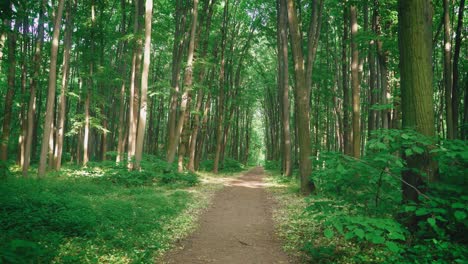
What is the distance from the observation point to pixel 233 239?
266 inches

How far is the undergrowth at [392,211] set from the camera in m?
3.64

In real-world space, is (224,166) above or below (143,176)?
below

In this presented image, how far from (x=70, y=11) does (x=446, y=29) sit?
16.9 metres

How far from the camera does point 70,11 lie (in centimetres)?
1642

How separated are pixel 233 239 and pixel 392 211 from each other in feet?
10.8

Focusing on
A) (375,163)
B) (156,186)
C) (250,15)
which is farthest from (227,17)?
(375,163)

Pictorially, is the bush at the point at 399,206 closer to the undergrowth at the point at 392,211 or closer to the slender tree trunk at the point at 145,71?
the undergrowth at the point at 392,211

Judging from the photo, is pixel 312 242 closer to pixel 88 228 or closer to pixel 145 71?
pixel 88 228

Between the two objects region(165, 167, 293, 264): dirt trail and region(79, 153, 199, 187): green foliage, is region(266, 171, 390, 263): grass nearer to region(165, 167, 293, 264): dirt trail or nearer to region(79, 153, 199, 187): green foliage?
A: region(165, 167, 293, 264): dirt trail

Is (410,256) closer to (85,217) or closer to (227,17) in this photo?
(85,217)

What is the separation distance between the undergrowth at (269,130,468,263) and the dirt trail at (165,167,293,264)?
633mm

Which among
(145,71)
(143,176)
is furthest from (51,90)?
(143,176)

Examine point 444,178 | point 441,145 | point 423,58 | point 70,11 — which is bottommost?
point 444,178

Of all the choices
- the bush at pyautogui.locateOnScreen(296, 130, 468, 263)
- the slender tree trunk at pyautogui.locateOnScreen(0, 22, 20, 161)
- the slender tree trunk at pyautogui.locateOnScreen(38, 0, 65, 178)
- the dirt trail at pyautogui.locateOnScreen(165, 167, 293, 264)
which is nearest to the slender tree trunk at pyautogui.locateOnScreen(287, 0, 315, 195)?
the dirt trail at pyautogui.locateOnScreen(165, 167, 293, 264)
